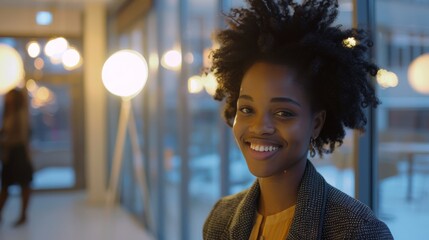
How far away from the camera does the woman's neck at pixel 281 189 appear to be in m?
1.34

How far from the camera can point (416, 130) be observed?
2.01 m

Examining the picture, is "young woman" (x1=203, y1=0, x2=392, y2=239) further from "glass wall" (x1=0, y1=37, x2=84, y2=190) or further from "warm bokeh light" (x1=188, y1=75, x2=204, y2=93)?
A: "glass wall" (x1=0, y1=37, x2=84, y2=190)

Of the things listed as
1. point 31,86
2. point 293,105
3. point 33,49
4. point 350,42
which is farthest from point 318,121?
point 31,86

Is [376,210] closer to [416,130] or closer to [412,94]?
[416,130]

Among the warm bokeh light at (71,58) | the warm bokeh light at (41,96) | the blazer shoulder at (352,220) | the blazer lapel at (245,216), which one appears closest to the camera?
the blazer shoulder at (352,220)

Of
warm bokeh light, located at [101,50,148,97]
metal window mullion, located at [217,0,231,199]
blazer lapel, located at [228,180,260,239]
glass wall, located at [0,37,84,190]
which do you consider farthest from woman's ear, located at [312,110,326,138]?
glass wall, located at [0,37,84,190]

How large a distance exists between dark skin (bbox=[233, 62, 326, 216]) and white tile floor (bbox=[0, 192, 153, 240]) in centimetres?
459

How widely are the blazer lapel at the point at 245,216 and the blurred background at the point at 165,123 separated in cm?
62

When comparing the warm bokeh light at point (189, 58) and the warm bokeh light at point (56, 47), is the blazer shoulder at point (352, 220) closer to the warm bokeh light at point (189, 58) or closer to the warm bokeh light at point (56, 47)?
the warm bokeh light at point (189, 58)

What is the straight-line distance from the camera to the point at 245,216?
54.4 inches

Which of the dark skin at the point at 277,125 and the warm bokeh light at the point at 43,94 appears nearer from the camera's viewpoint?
the dark skin at the point at 277,125

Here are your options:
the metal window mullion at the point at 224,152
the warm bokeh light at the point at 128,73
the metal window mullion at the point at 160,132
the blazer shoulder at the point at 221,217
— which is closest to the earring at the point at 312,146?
the blazer shoulder at the point at 221,217

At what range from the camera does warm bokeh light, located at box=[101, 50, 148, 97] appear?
5.52m

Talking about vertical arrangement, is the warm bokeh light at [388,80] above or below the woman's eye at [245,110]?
above
